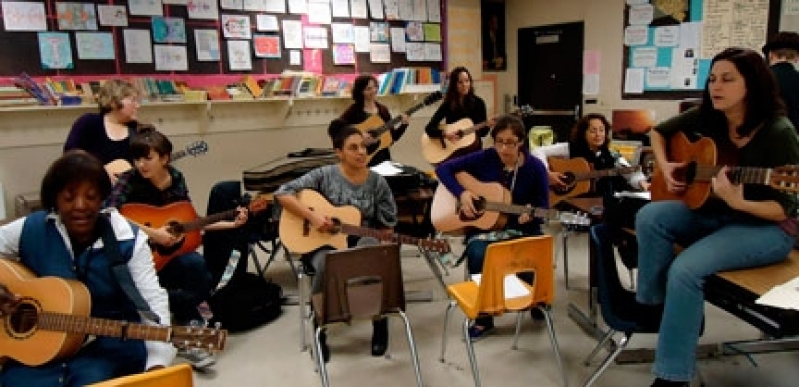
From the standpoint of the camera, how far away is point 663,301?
6.93 feet

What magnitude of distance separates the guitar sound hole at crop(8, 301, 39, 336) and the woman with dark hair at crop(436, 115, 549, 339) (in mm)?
1860

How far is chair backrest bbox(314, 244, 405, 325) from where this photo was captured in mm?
2279

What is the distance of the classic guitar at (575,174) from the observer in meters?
3.66

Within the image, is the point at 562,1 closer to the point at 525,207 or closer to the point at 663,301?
the point at 525,207

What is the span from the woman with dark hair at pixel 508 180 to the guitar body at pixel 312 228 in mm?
584

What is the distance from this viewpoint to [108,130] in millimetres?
3389

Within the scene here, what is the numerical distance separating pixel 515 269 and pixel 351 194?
1035 mm

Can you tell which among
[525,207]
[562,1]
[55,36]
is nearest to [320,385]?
[525,207]

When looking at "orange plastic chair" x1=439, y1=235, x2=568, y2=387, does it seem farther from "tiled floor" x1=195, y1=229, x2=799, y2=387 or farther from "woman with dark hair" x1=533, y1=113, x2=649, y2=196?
"woman with dark hair" x1=533, y1=113, x2=649, y2=196

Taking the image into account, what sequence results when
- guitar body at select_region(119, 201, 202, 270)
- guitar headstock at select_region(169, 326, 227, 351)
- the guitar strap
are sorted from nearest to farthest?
guitar headstock at select_region(169, 326, 227, 351)
the guitar strap
guitar body at select_region(119, 201, 202, 270)

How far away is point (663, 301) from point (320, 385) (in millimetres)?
1475

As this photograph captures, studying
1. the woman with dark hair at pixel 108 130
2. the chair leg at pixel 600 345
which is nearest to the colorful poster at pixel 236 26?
the woman with dark hair at pixel 108 130

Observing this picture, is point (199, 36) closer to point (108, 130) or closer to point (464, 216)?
point (108, 130)

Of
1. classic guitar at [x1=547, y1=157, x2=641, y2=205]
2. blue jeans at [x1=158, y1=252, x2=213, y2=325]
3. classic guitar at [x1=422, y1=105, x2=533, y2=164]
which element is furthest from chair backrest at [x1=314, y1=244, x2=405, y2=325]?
classic guitar at [x1=422, y1=105, x2=533, y2=164]
